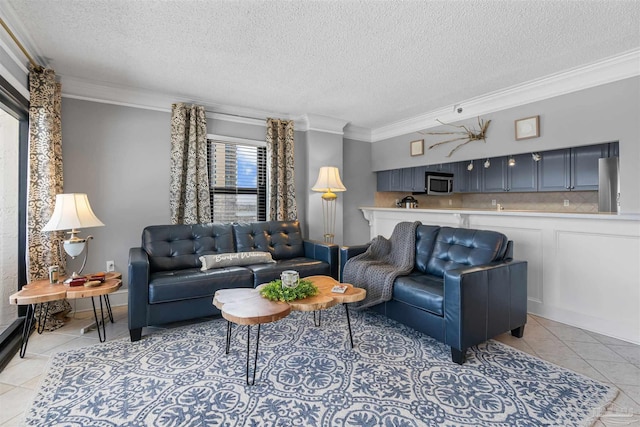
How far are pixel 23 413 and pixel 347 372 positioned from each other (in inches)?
72.8

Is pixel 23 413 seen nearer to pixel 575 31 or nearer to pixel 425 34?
pixel 425 34

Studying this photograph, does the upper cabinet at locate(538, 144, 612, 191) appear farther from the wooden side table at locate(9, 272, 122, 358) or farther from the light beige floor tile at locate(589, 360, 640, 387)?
the wooden side table at locate(9, 272, 122, 358)

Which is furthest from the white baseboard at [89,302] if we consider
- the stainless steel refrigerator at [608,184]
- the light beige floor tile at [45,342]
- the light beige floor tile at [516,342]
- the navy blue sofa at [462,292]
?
the stainless steel refrigerator at [608,184]

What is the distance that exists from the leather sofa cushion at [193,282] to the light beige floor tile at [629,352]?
3.14 metres

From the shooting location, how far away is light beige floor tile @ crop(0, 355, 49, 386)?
2006 mm

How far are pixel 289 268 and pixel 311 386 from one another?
1508 mm

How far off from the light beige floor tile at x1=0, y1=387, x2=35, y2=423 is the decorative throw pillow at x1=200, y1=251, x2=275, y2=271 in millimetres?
1508

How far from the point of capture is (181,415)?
5.46 feet

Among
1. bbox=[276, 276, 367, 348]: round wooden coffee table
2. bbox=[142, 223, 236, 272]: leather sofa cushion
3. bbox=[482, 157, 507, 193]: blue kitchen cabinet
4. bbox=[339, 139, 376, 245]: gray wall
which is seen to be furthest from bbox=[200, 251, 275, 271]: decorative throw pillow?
bbox=[482, 157, 507, 193]: blue kitchen cabinet

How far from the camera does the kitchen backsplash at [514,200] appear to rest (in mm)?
4242

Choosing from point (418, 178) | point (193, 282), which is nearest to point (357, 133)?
point (418, 178)

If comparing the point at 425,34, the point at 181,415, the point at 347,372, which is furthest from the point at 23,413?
the point at 425,34

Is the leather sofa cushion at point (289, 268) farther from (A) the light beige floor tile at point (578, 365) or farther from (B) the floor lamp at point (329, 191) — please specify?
→ (A) the light beige floor tile at point (578, 365)

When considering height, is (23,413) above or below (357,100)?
below
